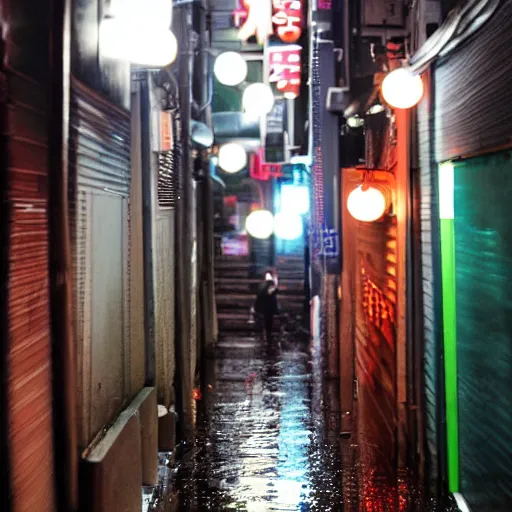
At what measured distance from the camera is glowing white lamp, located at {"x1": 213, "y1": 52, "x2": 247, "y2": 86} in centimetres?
1806

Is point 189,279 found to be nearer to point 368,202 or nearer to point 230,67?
point 368,202

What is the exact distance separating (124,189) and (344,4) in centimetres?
665

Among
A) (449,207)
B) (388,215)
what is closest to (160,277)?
(388,215)

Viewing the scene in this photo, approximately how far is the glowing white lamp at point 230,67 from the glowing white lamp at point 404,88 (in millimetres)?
9840

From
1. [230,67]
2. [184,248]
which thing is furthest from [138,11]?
[230,67]

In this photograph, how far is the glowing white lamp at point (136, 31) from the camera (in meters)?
7.37

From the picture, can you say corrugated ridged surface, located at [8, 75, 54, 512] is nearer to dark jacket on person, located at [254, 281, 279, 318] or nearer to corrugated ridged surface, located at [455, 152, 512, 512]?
corrugated ridged surface, located at [455, 152, 512, 512]

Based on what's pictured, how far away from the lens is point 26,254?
17.0ft

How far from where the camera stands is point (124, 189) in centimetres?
873

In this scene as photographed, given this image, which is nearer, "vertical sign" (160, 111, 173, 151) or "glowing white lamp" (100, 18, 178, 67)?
"glowing white lamp" (100, 18, 178, 67)

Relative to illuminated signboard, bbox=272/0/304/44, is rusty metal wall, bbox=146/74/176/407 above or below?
below

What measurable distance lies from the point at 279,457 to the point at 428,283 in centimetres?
384

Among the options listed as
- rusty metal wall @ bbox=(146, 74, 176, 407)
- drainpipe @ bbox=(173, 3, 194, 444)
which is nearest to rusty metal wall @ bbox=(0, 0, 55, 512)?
rusty metal wall @ bbox=(146, 74, 176, 407)

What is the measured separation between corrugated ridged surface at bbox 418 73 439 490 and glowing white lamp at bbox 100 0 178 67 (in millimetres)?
3694
